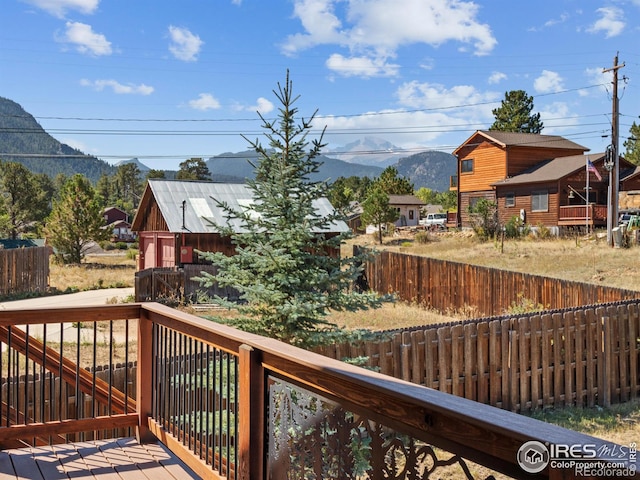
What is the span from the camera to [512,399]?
8.44 meters

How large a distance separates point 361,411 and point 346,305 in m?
4.55

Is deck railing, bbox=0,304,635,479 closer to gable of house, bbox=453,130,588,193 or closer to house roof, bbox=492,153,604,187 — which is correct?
house roof, bbox=492,153,604,187

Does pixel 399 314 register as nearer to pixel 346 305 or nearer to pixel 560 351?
pixel 560 351

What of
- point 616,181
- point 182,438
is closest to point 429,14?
point 616,181

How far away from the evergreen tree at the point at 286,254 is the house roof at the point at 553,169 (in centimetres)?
2648

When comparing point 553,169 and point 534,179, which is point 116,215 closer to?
point 534,179

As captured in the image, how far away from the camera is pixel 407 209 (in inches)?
2391

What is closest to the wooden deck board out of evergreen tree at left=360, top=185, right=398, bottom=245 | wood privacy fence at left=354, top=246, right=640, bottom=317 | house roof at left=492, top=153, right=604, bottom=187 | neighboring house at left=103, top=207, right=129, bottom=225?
wood privacy fence at left=354, top=246, right=640, bottom=317

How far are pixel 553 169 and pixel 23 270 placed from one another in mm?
26860

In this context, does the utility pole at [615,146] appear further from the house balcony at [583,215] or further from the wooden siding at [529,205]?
the wooden siding at [529,205]

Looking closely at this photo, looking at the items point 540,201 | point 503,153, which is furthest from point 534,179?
point 503,153

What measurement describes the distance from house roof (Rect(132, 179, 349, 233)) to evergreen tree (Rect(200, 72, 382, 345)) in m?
14.3

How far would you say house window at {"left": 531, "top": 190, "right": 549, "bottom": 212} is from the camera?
1221 inches

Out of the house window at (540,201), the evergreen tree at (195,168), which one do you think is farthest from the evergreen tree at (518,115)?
the evergreen tree at (195,168)
